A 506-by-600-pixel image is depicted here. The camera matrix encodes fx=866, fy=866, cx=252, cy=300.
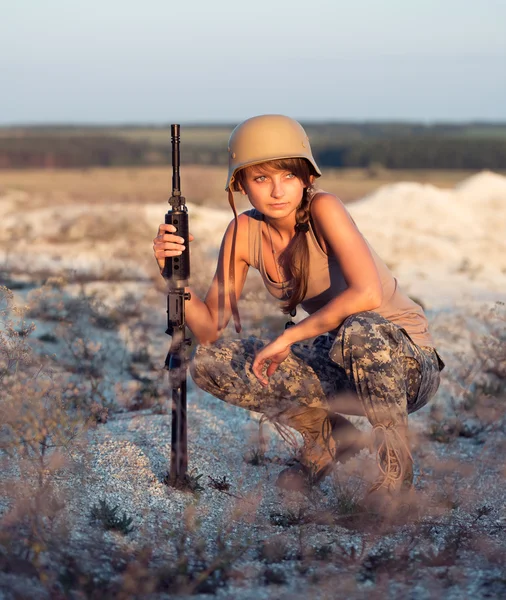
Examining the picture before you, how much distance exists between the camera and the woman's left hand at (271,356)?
3283 millimetres

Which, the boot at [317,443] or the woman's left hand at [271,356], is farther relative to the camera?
the boot at [317,443]

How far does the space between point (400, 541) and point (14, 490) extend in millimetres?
1398

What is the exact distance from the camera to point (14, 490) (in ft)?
10.2

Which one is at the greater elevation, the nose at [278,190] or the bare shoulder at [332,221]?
the nose at [278,190]

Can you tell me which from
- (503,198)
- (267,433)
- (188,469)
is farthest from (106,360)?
(503,198)

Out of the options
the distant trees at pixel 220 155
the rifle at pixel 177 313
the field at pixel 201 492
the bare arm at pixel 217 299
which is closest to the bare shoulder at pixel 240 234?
the bare arm at pixel 217 299

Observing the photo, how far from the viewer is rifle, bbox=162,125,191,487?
3270 mm

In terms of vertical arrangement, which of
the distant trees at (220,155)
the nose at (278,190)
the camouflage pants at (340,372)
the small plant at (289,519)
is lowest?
the small plant at (289,519)

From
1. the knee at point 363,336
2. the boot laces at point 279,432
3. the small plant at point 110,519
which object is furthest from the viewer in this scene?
the boot laces at point 279,432

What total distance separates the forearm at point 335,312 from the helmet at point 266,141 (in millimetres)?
539

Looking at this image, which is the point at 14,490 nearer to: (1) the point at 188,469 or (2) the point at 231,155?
(1) the point at 188,469

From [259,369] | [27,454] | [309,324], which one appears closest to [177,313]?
[259,369]

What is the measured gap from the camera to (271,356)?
130 inches

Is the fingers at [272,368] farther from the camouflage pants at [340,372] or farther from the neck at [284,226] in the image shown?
the neck at [284,226]
